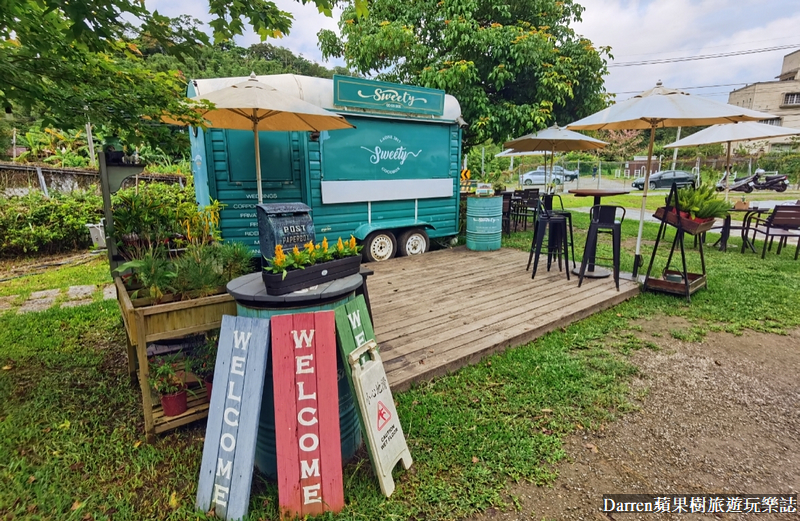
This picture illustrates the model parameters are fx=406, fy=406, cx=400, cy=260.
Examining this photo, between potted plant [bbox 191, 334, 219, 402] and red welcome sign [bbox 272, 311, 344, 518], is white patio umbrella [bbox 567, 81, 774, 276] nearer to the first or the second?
red welcome sign [bbox 272, 311, 344, 518]

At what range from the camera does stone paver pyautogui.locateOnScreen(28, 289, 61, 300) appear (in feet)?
16.3

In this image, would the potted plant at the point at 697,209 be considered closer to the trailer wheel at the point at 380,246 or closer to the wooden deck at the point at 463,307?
the wooden deck at the point at 463,307

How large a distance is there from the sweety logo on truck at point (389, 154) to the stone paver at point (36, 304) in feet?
14.4

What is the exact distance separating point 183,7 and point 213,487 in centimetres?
284

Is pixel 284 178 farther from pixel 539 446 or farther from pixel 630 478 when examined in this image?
pixel 630 478

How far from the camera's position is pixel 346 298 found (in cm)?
206

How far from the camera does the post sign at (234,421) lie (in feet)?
5.89

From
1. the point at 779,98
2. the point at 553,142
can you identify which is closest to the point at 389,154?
the point at 553,142

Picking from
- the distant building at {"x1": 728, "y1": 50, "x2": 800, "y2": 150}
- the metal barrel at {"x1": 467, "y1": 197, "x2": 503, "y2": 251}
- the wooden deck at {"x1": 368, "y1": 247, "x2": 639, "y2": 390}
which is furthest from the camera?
the distant building at {"x1": 728, "y1": 50, "x2": 800, "y2": 150}

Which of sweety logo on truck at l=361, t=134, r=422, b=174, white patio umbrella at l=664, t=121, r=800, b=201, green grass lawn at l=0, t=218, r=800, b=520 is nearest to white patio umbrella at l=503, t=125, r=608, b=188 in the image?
white patio umbrella at l=664, t=121, r=800, b=201

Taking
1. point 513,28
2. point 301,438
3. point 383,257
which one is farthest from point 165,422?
point 513,28

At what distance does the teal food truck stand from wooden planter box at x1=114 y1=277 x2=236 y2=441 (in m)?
2.77

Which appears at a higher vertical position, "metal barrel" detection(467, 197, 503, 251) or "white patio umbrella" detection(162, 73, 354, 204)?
"white patio umbrella" detection(162, 73, 354, 204)

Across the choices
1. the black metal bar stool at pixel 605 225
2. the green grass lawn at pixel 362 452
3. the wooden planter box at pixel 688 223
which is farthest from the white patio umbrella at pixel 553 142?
the green grass lawn at pixel 362 452
